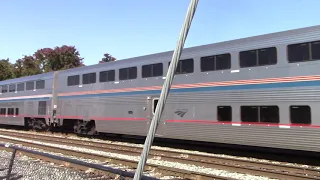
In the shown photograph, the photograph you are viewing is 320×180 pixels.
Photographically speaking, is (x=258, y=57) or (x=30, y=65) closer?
(x=258, y=57)

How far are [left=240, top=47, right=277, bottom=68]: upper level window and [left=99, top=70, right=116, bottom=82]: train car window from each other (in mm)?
7391

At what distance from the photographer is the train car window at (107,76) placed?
1644cm

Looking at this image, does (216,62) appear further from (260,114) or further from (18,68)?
(18,68)

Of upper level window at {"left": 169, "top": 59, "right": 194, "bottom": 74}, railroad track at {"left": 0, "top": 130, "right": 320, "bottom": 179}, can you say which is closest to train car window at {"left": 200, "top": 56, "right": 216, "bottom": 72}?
upper level window at {"left": 169, "top": 59, "right": 194, "bottom": 74}

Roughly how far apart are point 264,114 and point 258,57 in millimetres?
1912

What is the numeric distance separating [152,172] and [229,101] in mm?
4103

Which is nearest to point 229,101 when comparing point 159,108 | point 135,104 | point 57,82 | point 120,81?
point 135,104

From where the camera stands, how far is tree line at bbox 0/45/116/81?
5159cm

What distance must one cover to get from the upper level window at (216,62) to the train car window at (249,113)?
1.62 m

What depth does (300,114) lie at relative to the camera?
9656 mm

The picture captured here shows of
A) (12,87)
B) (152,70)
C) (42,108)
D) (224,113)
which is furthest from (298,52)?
(12,87)

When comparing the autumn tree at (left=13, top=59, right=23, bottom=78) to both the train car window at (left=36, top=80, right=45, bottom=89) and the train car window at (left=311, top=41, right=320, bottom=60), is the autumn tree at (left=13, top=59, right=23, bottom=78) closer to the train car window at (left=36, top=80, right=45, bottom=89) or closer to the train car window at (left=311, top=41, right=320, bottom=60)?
the train car window at (left=36, top=80, right=45, bottom=89)

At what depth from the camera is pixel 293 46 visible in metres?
9.99

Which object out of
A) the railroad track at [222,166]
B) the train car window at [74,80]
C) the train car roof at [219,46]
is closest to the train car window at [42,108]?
the train car window at [74,80]
